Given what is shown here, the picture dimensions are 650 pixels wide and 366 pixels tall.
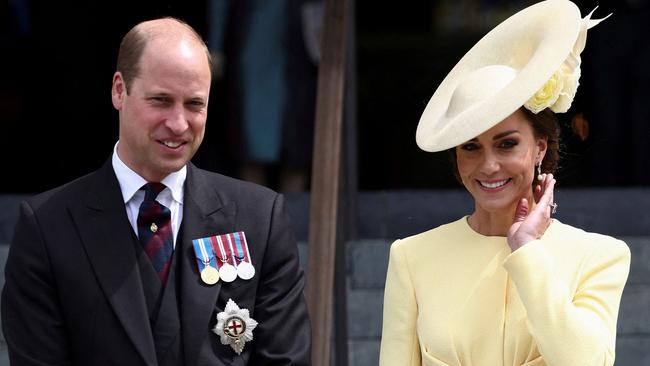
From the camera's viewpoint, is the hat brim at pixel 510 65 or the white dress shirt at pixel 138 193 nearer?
the hat brim at pixel 510 65

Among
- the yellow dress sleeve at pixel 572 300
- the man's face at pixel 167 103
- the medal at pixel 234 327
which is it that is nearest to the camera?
the yellow dress sleeve at pixel 572 300

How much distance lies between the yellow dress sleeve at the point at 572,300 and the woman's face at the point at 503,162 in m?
0.17

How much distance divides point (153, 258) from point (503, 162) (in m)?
0.92

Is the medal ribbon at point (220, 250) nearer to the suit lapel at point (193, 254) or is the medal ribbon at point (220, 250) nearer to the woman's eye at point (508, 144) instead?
the suit lapel at point (193, 254)

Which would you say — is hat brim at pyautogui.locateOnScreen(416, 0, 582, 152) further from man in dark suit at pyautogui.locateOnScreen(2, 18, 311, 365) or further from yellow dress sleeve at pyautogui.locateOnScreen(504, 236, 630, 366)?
man in dark suit at pyautogui.locateOnScreen(2, 18, 311, 365)

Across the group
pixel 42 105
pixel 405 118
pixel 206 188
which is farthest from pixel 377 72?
pixel 206 188

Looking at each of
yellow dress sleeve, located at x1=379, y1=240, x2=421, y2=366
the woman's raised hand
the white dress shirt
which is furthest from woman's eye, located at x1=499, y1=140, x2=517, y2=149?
the white dress shirt

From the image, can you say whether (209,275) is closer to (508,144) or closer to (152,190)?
(152,190)

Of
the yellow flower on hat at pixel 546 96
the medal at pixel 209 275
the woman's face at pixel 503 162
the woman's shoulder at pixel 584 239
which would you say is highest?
the yellow flower on hat at pixel 546 96

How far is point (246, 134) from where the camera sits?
307 inches

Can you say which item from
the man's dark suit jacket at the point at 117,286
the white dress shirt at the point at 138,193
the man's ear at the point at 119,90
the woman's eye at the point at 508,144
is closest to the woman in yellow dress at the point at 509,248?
the woman's eye at the point at 508,144

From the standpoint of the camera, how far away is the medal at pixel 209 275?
3.93m

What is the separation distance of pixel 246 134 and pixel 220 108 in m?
0.37

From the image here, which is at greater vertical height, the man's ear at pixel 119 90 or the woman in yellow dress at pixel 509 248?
the man's ear at pixel 119 90
